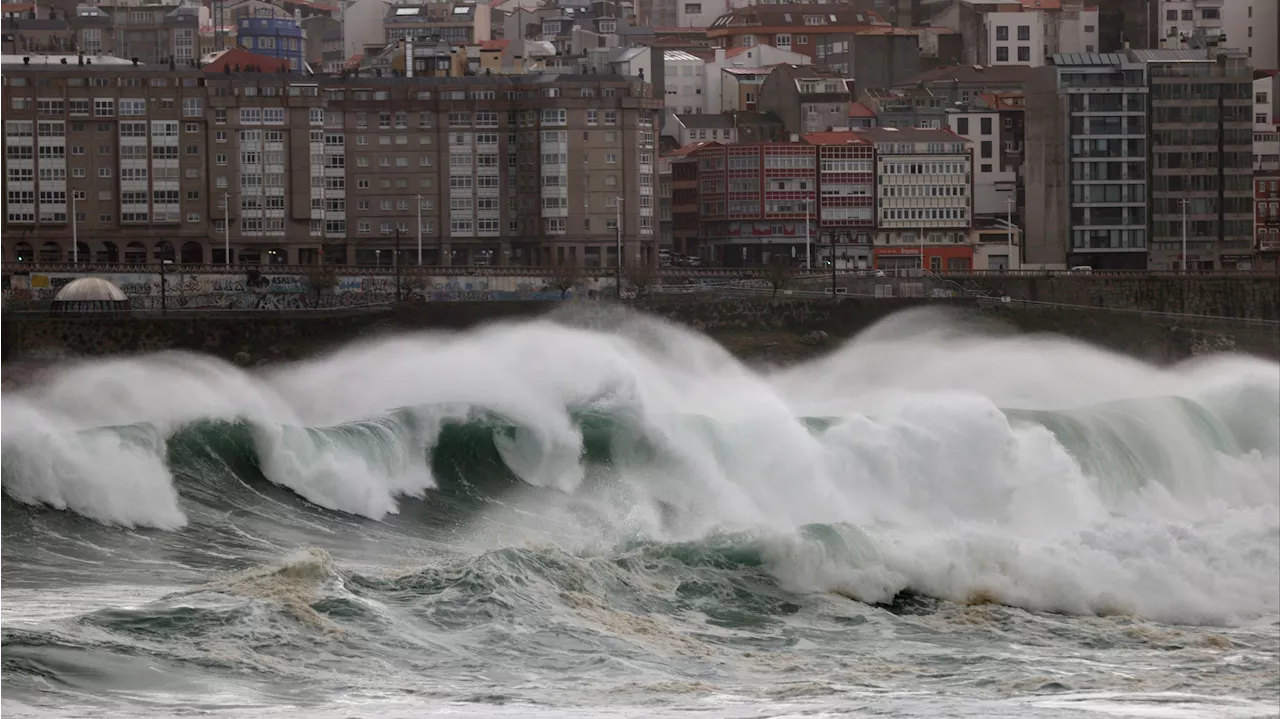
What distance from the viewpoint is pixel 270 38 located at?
372ft

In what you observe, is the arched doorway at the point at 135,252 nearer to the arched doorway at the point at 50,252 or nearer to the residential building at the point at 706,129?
the arched doorway at the point at 50,252

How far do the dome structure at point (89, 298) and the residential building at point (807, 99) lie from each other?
43.8m

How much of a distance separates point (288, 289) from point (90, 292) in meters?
10.0

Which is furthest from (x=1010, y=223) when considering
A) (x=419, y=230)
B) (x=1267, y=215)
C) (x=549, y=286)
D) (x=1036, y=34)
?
(x=549, y=286)

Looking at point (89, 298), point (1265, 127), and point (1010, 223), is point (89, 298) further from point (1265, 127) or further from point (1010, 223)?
point (1265, 127)

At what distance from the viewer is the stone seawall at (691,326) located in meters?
70.3

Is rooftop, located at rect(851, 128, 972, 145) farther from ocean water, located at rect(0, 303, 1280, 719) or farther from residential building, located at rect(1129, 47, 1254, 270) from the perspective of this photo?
ocean water, located at rect(0, 303, 1280, 719)

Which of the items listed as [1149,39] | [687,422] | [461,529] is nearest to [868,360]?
[687,422]

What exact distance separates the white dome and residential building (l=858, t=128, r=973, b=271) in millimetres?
40100

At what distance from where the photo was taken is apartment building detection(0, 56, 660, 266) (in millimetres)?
91688

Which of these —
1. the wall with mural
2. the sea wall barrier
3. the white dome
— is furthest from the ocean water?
the sea wall barrier

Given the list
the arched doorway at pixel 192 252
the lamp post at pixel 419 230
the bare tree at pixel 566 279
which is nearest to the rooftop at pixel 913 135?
the lamp post at pixel 419 230

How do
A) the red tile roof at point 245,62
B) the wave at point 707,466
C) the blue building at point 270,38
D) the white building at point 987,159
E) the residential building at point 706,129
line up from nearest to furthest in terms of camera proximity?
the wave at point 707,466 < the red tile roof at point 245,62 < the white building at point 987,159 < the residential building at point 706,129 < the blue building at point 270,38

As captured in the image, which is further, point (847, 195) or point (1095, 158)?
point (847, 195)
